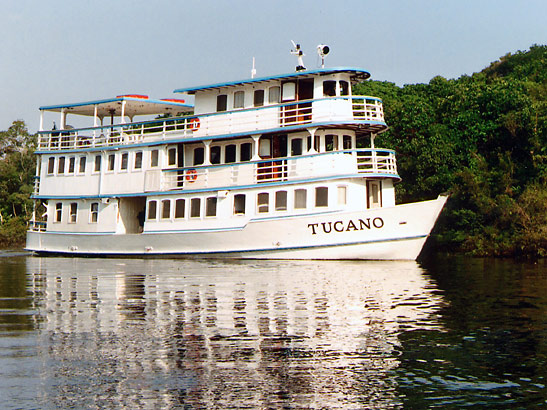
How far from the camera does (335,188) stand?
91.6 feet

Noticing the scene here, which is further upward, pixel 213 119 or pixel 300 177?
pixel 213 119

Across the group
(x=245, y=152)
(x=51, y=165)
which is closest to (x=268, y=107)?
(x=245, y=152)

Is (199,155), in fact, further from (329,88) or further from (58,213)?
(58,213)

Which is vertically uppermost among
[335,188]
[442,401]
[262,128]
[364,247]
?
[262,128]

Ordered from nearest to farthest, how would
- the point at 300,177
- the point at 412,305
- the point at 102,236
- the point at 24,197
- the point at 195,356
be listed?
the point at 195,356 < the point at 412,305 < the point at 300,177 < the point at 102,236 < the point at 24,197

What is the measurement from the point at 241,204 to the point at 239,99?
4.51 meters

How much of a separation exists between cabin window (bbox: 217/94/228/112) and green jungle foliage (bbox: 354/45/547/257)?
11.0m

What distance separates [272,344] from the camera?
10.6m

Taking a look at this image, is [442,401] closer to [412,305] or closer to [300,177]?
[412,305]

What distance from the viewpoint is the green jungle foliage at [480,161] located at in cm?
3306

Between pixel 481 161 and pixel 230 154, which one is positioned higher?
pixel 481 161

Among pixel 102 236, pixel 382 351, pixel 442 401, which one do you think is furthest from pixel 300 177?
pixel 442 401

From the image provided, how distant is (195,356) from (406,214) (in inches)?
716

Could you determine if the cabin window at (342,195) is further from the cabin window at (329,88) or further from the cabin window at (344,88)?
the cabin window at (344,88)
